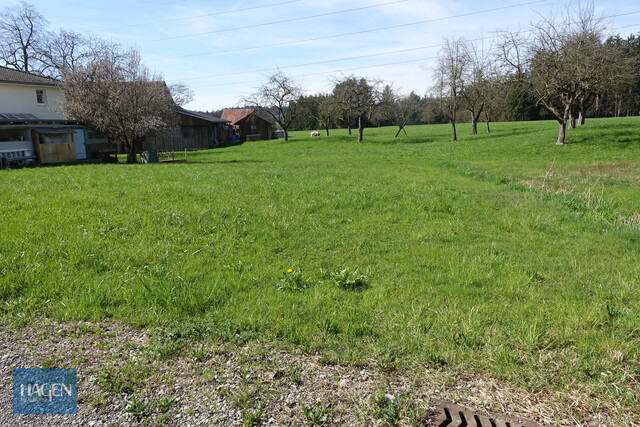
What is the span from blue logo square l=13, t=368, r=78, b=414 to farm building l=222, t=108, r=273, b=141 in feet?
200

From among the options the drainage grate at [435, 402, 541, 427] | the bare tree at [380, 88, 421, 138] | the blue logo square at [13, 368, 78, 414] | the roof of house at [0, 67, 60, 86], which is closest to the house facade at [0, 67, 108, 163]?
the roof of house at [0, 67, 60, 86]

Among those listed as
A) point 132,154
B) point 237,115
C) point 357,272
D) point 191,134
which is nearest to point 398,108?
point 237,115

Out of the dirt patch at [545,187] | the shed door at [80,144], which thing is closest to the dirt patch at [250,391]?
the dirt patch at [545,187]

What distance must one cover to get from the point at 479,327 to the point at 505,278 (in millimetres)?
1573

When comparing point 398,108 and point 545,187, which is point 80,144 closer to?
point 545,187

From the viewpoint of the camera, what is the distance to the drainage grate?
2781 mm

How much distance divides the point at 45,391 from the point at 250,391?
A: 5.28 ft

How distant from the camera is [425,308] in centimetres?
446

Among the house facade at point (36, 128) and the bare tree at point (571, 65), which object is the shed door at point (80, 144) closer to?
the house facade at point (36, 128)

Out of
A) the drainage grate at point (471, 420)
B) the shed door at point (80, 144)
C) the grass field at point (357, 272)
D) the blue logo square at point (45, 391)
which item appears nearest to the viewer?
the drainage grate at point (471, 420)

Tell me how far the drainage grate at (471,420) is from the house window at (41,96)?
39362 mm

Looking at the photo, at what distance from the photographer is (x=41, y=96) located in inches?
1277

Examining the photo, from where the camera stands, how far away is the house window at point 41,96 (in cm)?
3219

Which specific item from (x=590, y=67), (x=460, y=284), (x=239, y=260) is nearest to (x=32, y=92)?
(x=239, y=260)
